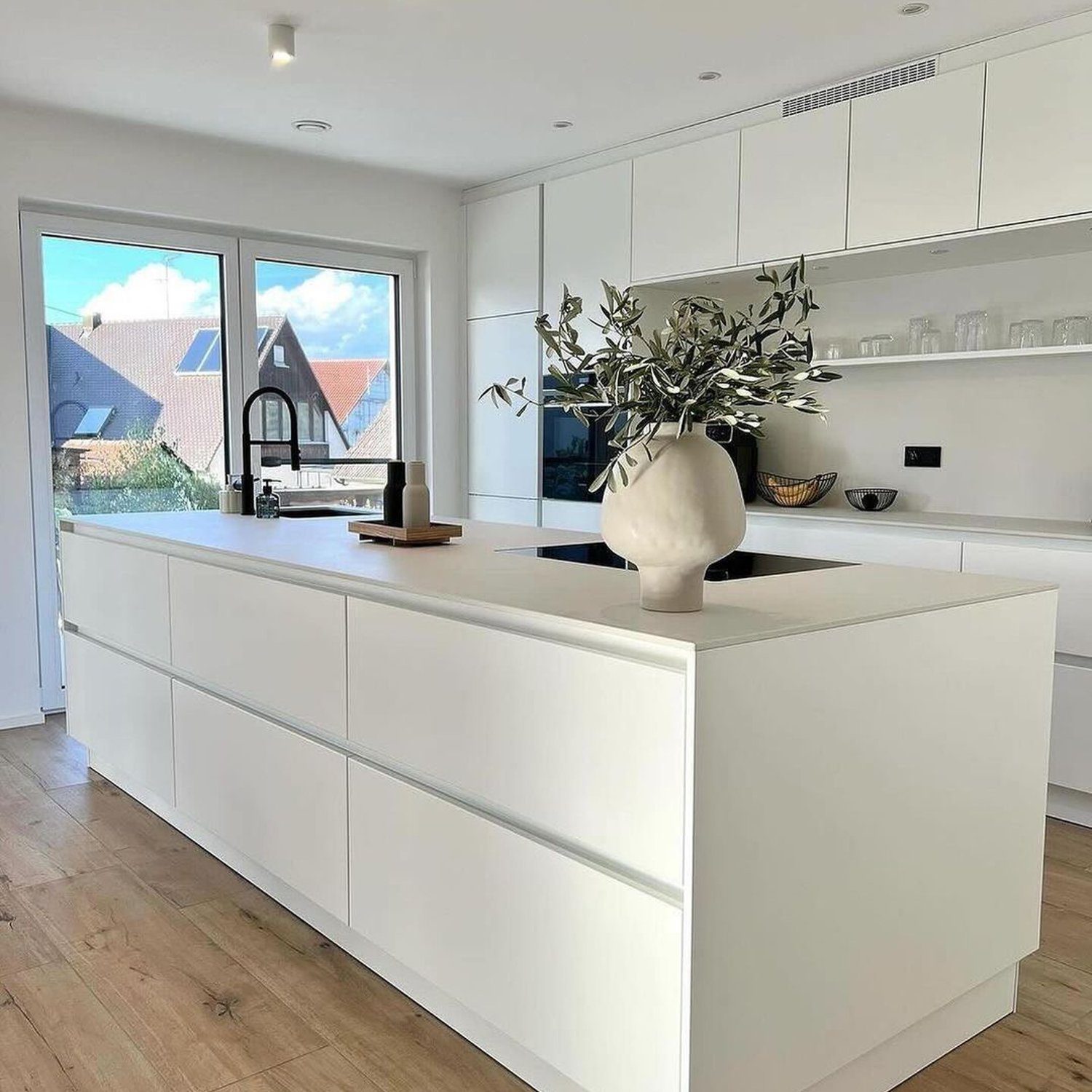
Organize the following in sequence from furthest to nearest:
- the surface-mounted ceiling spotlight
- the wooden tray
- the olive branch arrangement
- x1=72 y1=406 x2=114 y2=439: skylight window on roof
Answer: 1. x1=72 y1=406 x2=114 y2=439: skylight window on roof
2. the surface-mounted ceiling spotlight
3. the wooden tray
4. the olive branch arrangement

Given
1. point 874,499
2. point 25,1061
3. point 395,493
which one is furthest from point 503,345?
point 25,1061

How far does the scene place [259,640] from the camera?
8.63 feet

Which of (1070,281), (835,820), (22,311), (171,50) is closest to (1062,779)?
(1070,281)

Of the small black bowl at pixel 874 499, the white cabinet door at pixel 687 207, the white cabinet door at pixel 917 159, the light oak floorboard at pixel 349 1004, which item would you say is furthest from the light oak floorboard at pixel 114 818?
the white cabinet door at pixel 917 159

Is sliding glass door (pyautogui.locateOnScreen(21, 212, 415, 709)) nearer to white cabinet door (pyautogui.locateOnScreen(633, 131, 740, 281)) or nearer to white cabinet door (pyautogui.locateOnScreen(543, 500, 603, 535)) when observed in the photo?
white cabinet door (pyautogui.locateOnScreen(543, 500, 603, 535))

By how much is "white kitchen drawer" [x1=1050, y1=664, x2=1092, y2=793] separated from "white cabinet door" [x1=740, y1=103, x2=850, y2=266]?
1724mm

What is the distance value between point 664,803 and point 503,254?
4.40 m

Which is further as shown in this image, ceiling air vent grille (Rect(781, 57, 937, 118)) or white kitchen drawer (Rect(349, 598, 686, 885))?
ceiling air vent grille (Rect(781, 57, 937, 118))

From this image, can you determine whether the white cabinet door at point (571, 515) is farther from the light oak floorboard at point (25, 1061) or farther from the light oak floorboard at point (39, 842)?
the light oak floorboard at point (25, 1061)

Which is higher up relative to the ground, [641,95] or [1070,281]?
[641,95]

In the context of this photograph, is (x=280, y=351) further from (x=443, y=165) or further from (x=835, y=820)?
(x=835, y=820)

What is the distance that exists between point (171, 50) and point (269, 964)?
2998mm

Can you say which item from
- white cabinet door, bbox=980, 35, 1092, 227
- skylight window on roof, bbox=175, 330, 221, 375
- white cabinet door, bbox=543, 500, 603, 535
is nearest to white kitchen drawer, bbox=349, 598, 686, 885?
white cabinet door, bbox=980, 35, 1092, 227

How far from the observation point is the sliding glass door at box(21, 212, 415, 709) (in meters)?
4.71
